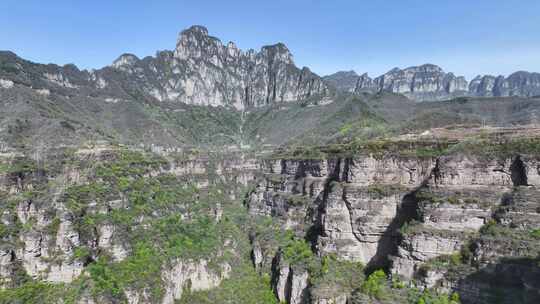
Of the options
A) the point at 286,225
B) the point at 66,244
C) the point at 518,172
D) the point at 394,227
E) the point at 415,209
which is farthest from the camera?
the point at 286,225

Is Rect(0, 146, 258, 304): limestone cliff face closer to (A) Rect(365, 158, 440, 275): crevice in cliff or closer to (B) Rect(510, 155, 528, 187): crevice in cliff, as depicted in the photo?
(A) Rect(365, 158, 440, 275): crevice in cliff

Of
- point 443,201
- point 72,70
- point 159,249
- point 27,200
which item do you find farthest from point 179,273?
point 72,70

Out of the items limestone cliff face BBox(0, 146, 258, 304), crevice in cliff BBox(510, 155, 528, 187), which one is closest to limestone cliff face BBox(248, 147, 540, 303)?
crevice in cliff BBox(510, 155, 528, 187)

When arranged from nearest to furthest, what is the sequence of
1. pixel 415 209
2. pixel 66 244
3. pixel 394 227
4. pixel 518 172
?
pixel 518 172 < pixel 66 244 < pixel 415 209 < pixel 394 227

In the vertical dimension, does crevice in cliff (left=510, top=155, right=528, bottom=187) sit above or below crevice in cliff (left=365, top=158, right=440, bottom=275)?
above

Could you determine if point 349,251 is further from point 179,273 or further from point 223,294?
point 179,273

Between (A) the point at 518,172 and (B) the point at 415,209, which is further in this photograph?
(B) the point at 415,209

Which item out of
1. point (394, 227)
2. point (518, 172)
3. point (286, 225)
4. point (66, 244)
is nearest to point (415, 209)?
point (394, 227)

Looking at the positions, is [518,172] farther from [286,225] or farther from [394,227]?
[286,225]
